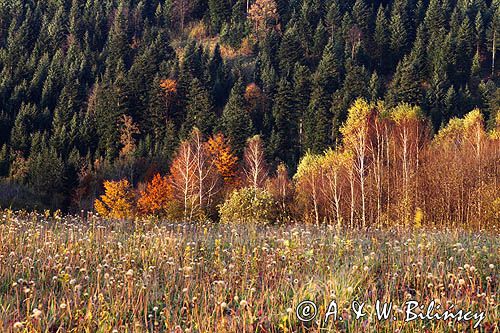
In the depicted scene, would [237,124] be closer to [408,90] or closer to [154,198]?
[154,198]

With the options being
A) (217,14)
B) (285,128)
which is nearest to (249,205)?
(285,128)

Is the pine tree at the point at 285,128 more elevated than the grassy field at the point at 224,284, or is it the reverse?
the pine tree at the point at 285,128

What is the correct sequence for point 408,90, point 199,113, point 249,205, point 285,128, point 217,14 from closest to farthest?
point 249,205 < point 408,90 < point 285,128 < point 199,113 < point 217,14

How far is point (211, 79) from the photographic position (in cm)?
9581

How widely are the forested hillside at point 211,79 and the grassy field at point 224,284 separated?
44.4 meters

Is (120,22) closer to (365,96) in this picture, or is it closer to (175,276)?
(365,96)

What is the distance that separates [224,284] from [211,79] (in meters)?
93.2

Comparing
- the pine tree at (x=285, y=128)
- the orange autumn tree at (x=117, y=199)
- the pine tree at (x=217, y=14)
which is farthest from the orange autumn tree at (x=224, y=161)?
the pine tree at (x=217, y=14)

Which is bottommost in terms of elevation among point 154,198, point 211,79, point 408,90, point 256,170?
point 154,198

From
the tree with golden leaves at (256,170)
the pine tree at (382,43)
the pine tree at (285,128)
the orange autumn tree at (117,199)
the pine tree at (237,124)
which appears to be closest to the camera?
the tree with golden leaves at (256,170)

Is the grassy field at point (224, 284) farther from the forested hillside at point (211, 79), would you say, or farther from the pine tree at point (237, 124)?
the pine tree at point (237, 124)

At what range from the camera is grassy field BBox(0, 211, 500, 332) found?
4129 millimetres

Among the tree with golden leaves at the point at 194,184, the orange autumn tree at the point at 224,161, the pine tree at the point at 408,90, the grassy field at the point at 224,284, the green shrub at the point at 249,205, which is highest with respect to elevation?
the pine tree at the point at 408,90

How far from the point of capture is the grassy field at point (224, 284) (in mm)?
4129
